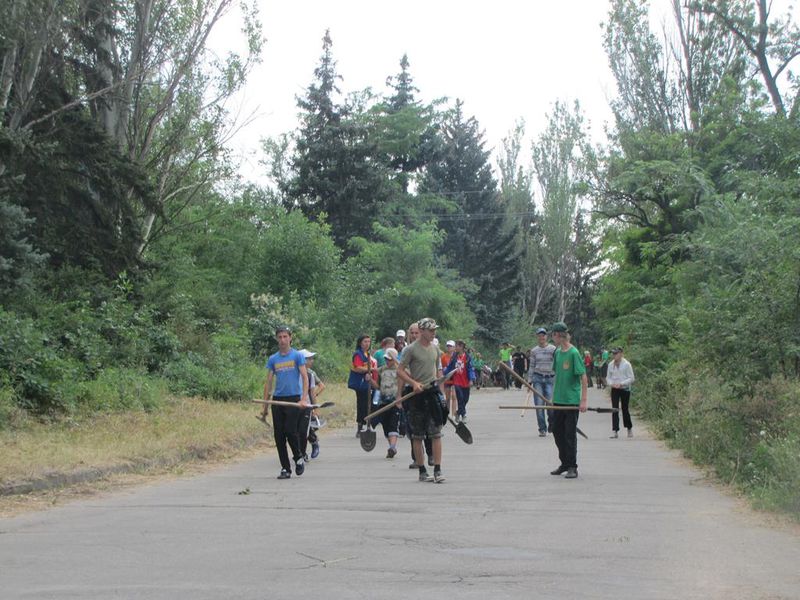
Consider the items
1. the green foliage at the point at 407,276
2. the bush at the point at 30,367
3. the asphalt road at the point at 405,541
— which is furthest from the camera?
the green foliage at the point at 407,276

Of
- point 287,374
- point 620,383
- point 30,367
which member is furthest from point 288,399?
point 620,383

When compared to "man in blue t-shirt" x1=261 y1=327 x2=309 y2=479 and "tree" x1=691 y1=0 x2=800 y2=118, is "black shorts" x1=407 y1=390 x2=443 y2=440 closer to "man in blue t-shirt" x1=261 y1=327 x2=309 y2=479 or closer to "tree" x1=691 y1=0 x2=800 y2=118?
"man in blue t-shirt" x1=261 y1=327 x2=309 y2=479

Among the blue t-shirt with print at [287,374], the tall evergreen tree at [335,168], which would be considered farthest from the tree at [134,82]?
the tall evergreen tree at [335,168]

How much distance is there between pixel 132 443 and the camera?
14.0 m

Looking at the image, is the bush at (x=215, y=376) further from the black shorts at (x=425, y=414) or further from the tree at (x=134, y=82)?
the black shorts at (x=425, y=414)

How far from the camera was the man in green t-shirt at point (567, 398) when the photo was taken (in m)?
12.4

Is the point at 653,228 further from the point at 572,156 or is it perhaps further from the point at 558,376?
the point at 572,156

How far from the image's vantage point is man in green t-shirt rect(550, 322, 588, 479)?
487 inches

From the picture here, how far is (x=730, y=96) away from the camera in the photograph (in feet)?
101

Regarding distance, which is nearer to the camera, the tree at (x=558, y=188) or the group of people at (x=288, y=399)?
the group of people at (x=288, y=399)

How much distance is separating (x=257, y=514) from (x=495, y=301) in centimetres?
5669

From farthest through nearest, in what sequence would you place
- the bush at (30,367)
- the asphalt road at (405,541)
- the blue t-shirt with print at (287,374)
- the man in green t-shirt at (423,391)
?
1. the bush at (30,367)
2. the blue t-shirt with print at (287,374)
3. the man in green t-shirt at (423,391)
4. the asphalt road at (405,541)

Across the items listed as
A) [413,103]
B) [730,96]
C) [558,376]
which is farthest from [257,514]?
[413,103]

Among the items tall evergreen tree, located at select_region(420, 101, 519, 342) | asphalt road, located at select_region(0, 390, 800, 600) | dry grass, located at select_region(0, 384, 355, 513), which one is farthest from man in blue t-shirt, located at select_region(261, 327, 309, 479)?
tall evergreen tree, located at select_region(420, 101, 519, 342)
